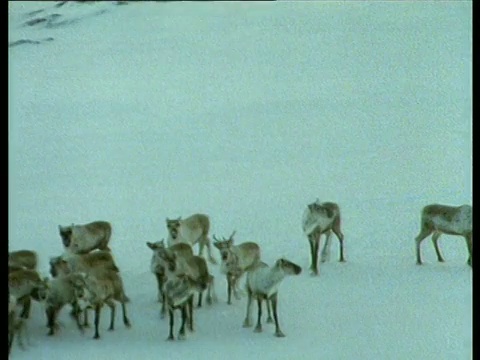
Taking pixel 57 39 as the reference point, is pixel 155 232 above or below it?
below

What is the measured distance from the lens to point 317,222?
2117 mm

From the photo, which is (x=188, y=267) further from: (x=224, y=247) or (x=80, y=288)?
(x=80, y=288)

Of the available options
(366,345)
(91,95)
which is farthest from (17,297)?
(366,345)

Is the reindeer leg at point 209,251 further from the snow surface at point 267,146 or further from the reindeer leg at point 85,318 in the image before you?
the reindeer leg at point 85,318

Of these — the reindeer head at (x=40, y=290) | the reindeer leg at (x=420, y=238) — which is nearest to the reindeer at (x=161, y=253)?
the reindeer head at (x=40, y=290)

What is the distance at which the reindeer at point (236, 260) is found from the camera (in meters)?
2.08

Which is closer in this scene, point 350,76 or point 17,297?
point 17,297

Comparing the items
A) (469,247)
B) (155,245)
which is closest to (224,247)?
(155,245)

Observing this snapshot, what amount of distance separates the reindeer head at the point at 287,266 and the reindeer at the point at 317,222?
65 millimetres

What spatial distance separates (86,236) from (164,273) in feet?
0.61

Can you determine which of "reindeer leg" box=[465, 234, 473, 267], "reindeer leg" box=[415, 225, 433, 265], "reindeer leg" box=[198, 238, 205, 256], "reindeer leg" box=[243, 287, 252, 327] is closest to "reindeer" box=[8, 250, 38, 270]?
"reindeer leg" box=[198, 238, 205, 256]
